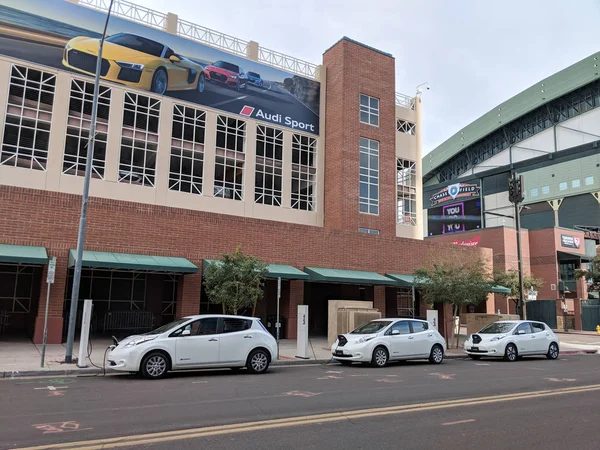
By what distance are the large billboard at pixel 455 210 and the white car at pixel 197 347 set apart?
211ft

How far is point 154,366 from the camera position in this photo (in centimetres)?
1165

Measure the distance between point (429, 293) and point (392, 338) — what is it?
23.2 feet

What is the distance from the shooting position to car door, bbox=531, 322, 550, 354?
1931 centimetres

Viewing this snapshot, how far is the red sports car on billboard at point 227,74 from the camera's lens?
100 feet

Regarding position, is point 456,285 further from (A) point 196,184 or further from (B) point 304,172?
(A) point 196,184

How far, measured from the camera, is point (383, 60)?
3562 centimetres

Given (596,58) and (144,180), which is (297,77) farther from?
(596,58)

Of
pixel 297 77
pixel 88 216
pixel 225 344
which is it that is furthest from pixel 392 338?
pixel 297 77

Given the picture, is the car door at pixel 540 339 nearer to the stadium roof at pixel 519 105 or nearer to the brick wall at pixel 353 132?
the brick wall at pixel 353 132

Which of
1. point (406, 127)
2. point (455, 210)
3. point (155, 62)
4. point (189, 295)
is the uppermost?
point (455, 210)

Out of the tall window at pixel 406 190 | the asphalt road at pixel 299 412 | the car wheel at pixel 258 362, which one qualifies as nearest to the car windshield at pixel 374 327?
the asphalt road at pixel 299 412

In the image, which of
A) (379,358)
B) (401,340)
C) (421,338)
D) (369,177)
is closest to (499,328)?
(421,338)

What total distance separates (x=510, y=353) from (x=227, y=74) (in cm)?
2239

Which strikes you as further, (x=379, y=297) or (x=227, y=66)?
(x=227, y=66)
